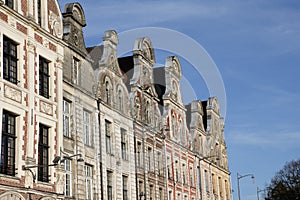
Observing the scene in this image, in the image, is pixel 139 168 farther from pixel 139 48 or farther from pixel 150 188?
pixel 139 48

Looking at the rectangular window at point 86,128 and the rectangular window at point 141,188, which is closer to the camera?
the rectangular window at point 86,128

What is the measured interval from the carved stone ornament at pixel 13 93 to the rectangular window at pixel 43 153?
2238mm

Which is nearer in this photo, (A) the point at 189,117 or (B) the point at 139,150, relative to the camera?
(B) the point at 139,150

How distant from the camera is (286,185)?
7244 centimetres

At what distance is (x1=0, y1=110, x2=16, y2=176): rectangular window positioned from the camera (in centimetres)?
2283

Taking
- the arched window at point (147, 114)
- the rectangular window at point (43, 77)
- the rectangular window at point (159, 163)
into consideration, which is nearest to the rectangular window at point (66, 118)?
the rectangular window at point (43, 77)

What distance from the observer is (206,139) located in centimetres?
5803

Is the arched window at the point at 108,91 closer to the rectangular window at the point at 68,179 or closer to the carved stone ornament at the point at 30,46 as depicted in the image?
the rectangular window at the point at 68,179

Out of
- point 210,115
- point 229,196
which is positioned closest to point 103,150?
point 210,115

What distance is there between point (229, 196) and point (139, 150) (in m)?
29.5

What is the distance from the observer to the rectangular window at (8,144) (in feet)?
74.9

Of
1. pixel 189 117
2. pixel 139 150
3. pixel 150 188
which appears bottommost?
pixel 150 188

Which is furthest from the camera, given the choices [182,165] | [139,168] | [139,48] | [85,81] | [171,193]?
[182,165]

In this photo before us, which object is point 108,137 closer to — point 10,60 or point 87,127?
point 87,127
